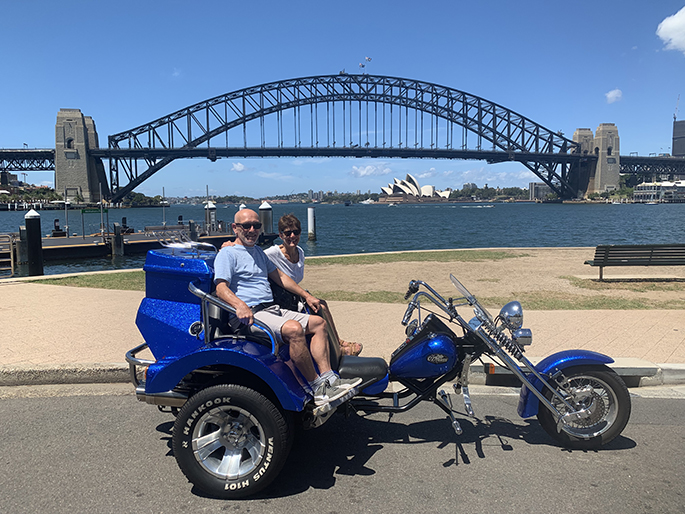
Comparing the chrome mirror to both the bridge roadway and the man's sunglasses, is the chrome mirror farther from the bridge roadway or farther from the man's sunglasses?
the bridge roadway

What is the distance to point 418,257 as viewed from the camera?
15828 mm

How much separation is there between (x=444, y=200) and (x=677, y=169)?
73.5m

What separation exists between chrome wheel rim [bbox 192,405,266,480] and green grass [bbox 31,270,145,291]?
7.42 metres

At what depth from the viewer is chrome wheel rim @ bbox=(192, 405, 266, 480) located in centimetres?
305

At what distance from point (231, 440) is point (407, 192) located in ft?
567

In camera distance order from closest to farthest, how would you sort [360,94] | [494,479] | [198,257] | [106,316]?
1. [494,479]
2. [198,257]
3. [106,316]
4. [360,94]

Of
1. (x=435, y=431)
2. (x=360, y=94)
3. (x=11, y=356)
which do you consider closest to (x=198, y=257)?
(x=435, y=431)

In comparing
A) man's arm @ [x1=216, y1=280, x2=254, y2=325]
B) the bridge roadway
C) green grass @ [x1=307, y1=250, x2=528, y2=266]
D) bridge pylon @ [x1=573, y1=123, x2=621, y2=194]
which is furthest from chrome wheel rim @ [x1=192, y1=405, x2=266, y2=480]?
bridge pylon @ [x1=573, y1=123, x2=621, y2=194]

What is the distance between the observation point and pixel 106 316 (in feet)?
23.8

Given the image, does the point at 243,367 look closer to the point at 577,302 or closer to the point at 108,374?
the point at 108,374

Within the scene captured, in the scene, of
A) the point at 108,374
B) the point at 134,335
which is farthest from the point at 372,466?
the point at 134,335

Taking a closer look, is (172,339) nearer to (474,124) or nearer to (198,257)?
(198,257)

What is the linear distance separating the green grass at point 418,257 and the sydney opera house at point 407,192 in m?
156

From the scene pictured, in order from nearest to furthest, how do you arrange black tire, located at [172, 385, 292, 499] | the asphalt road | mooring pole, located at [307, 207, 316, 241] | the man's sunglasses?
the asphalt road
black tire, located at [172, 385, 292, 499]
the man's sunglasses
mooring pole, located at [307, 207, 316, 241]
